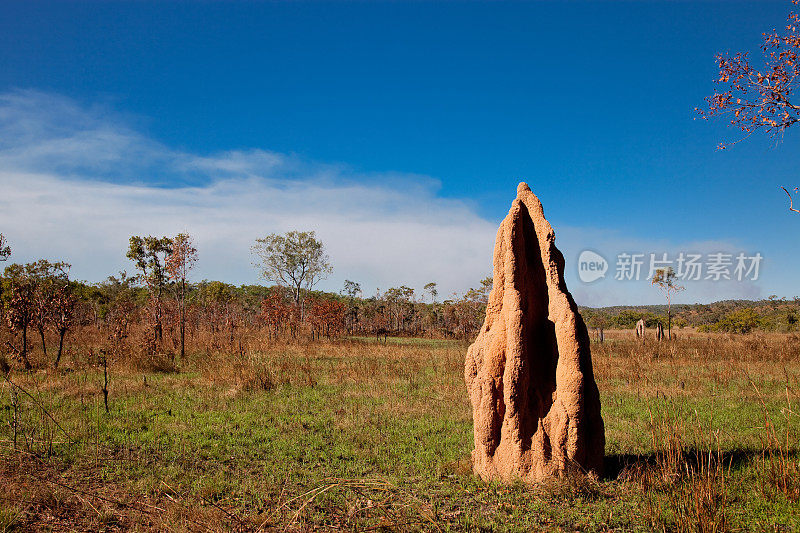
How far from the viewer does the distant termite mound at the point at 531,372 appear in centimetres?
532

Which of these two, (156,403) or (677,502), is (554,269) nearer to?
(677,502)

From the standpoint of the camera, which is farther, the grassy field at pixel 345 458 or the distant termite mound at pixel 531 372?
the distant termite mound at pixel 531 372

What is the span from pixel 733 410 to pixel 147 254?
26767mm

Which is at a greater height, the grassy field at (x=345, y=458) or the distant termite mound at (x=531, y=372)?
the distant termite mound at (x=531, y=372)

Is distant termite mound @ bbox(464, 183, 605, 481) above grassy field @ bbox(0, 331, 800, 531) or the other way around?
above

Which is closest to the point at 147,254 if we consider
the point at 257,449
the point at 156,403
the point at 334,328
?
the point at 334,328

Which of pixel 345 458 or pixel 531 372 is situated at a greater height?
pixel 531 372

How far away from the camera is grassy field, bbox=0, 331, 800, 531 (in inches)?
177

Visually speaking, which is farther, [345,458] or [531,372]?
[345,458]

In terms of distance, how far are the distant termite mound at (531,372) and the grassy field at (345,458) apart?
1.23 feet

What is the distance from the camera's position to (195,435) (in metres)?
7.66

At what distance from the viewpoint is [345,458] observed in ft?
22.0

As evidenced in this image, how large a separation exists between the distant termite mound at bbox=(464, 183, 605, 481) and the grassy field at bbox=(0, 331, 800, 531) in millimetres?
376

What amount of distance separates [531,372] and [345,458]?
10.1 ft
